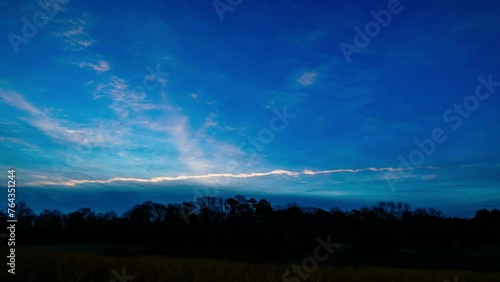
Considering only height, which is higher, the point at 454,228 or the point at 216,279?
the point at 216,279

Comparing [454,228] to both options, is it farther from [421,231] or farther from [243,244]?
[243,244]

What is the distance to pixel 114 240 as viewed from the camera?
74938mm

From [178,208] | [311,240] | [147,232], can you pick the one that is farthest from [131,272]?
[178,208]

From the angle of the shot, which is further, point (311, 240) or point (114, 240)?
point (114, 240)

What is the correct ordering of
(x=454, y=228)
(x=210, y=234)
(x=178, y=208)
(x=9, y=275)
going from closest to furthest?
(x=9, y=275)
(x=210, y=234)
(x=454, y=228)
(x=178, y=208)

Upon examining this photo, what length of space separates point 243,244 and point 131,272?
209ft

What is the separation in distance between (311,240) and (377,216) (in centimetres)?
6711

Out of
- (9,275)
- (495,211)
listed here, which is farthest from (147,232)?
(495,211)

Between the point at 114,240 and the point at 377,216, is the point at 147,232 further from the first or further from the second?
the point at 377,216

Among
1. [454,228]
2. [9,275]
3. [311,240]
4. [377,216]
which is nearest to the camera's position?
[9,275]

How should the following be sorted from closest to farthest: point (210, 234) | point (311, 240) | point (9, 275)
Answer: point (9, 275), point (311, 240), point (210, 234)

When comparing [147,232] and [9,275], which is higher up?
[9,275]

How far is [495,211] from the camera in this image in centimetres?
10350

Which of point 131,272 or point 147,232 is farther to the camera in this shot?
point 147,232
